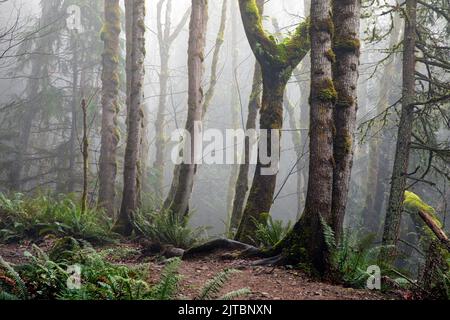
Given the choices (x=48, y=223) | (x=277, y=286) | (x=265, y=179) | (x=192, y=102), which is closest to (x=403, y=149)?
(x=265, y=179)

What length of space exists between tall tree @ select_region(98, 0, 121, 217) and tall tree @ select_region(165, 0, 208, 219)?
2489 mm

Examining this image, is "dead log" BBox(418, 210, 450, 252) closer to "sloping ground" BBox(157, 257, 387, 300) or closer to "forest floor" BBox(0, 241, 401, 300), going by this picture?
"forest floor" BBox(0, 241, 401, 300)

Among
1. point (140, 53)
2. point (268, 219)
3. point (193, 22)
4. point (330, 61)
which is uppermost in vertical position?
point (193, 22)

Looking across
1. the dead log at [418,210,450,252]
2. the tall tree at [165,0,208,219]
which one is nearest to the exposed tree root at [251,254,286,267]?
the dead log at [418,210,450,252]

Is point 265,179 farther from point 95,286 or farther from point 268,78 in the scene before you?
point 95,286

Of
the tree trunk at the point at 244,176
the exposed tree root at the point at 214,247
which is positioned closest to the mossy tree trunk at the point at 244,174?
the tree trunk at the point at 244,176

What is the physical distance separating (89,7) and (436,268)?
20.3 m

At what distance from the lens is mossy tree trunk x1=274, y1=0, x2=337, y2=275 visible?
5750 mm

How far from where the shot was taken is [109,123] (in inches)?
Result: 491

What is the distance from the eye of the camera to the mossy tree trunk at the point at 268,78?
8523mm
